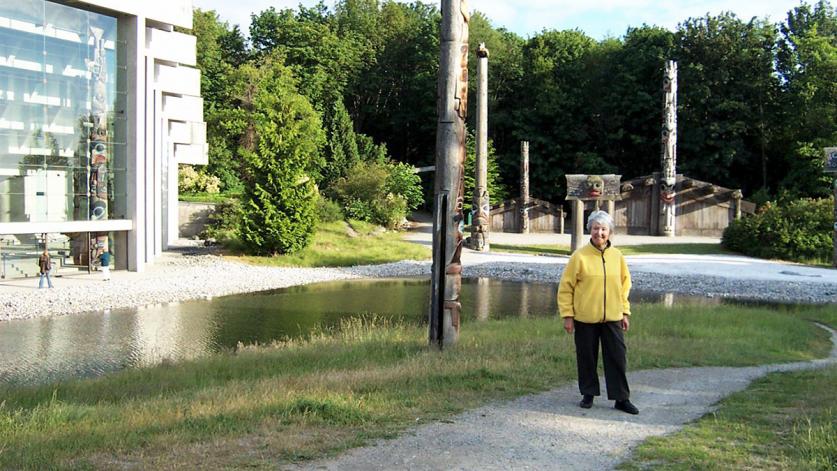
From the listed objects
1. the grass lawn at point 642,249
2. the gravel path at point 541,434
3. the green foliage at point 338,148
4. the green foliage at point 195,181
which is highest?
the green foliage at point 338,148

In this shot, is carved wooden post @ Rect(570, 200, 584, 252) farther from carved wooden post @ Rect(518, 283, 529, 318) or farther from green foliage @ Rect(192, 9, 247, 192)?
green foliage @ Rect(192, 9, 247, 192)

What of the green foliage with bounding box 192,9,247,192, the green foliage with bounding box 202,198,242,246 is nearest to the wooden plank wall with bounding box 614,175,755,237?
the green foliage with bounding box 202,198,242,246

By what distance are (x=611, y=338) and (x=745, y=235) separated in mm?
27679

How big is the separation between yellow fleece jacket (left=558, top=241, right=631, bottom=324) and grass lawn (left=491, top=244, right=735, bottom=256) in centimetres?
2564

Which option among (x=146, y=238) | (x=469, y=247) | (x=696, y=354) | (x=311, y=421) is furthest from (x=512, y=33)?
(x=311, y=421)

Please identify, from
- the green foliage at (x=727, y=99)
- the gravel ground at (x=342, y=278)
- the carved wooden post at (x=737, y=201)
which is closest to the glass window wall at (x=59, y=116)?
the gravel ground at (x=342, y=278)

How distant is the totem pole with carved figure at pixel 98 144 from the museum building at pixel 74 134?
3 cm

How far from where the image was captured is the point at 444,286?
9.72 meters

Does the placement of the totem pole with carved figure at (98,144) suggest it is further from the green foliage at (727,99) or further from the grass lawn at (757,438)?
the green foliage at (727,99)

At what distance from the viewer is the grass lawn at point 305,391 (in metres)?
4.96

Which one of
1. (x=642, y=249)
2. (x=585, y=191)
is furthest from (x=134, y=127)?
(x=642, y=249)

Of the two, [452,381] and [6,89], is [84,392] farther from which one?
[6,89]

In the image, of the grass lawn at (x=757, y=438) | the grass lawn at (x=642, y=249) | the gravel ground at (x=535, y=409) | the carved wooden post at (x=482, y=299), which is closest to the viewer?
the grass lawn at (x=757, y=438)

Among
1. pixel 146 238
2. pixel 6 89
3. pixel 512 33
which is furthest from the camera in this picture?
pixel 512 33
